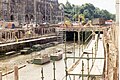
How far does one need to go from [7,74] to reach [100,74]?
Result: 11.8 meters

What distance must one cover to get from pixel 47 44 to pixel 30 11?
67.4 feet

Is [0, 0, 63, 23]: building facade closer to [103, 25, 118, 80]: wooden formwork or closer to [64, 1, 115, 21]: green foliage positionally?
[64, 1, 115, 21]: green foliage

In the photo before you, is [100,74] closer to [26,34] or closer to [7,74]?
[7,74]

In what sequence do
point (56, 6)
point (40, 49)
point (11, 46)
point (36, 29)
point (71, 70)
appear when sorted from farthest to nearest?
point (56, 6)
point (36, 29)
point (40, 49)
point (11, 46)
point (71, 70)

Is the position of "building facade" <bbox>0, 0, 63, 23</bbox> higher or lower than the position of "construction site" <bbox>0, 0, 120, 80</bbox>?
higher

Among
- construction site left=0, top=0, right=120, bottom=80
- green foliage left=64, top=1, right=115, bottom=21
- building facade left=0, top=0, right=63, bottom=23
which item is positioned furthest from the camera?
green foliage left=64, top=1, right=115, bottom=21

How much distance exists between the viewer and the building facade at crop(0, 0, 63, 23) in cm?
5187

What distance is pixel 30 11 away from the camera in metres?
60.5

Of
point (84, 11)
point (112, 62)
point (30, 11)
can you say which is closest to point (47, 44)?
point (30, 11)

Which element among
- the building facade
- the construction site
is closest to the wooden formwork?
the construction site

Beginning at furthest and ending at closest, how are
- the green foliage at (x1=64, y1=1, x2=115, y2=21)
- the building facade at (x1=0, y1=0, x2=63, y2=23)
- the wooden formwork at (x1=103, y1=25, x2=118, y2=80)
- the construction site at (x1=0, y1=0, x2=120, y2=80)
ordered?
the green foliage at (x1=64, y1=1, x2=115, y2=21), the building facade at (x1=0, y1=0, x2=63, y2=23), the construction site at (x1=0, y1=0, x2=120, y2=80), the wooden formwork at (x1=103, y1=25, x2=118, y2=80)

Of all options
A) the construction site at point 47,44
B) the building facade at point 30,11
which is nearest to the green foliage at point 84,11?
the building facade at point 30,11

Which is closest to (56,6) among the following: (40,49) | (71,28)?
(71,28)

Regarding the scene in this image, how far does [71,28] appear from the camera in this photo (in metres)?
48.4
